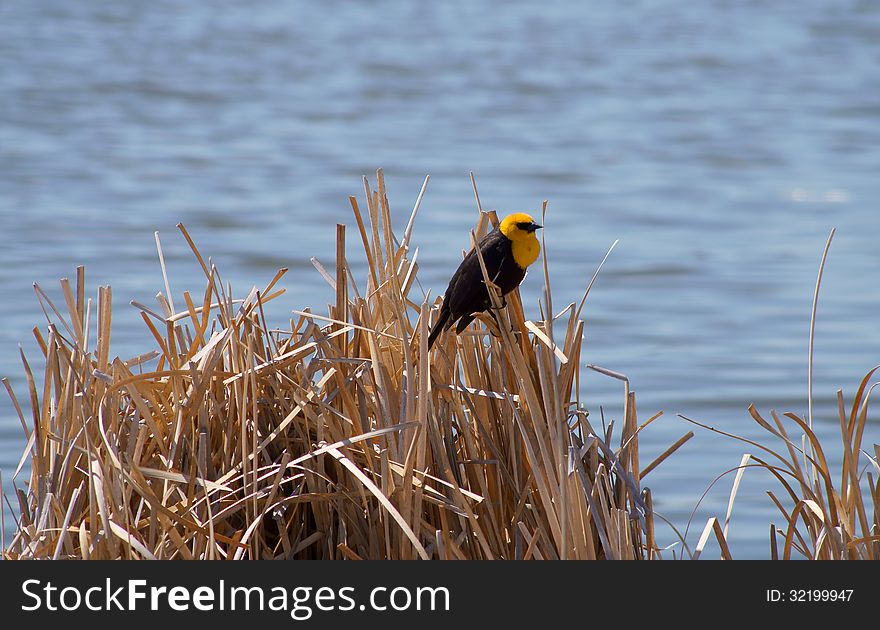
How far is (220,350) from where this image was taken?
262 cm

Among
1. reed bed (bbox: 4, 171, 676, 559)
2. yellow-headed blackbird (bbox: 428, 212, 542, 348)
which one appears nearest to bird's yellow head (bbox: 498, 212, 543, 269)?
yellow-headed blackbird (bbox: 428, 212, 542, 348)

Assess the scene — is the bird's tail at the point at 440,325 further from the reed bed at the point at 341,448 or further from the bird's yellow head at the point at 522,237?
the bird's yellow head at the point at 522,237

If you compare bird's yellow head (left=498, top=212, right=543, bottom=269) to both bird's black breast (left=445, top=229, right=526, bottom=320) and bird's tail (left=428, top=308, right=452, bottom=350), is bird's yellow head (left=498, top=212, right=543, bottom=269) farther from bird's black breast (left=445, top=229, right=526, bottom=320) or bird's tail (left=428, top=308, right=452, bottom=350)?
bird's tail (left=428, top=308, right=452, bottom=350)

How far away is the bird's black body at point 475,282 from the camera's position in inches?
102

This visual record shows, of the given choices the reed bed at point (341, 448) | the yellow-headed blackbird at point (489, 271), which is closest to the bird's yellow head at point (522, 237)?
the yellow-headed blackbird at point (489, 271)

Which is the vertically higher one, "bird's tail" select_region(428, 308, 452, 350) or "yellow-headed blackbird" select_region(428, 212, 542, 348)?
"yellow-headed blackbird" select_region(428, 212, 542, 348)

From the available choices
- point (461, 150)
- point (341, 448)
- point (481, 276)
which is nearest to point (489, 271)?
point (481, 276)

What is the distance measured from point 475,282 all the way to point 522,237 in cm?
24

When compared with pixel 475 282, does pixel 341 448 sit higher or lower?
lower

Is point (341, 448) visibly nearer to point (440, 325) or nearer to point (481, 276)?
point (440, 325)

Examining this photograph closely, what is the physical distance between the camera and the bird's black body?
8.51 feet

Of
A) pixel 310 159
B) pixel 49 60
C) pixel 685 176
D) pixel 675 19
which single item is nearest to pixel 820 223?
pixel 685 176

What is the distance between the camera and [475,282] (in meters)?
2.58

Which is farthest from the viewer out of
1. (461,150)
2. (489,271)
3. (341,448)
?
(461,150)
